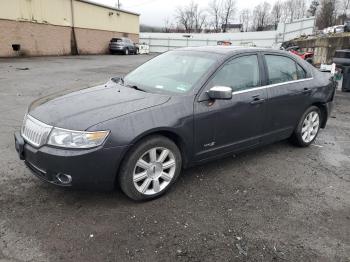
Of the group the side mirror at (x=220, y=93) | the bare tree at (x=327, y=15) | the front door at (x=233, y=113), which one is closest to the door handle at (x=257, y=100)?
the front door at (x=233, y=113)

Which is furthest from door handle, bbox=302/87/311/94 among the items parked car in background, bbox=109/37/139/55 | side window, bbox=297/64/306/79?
parked car in background, bbox=109/37/139/55

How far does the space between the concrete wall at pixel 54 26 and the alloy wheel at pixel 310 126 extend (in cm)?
2267

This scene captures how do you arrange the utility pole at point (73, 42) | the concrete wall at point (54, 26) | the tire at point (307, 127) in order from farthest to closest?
the utility pole at point (73, 42), the concrete wall at point (54, 26), the tire at point (307, 127)

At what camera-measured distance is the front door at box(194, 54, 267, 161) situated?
3.78 metres

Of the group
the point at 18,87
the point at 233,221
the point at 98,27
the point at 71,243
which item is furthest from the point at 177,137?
the point at 98,27

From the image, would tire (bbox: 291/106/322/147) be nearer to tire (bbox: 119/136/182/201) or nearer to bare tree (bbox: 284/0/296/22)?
tire (bbox: 119/136/182/201)

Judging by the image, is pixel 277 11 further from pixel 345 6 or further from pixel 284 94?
pixel 284 94

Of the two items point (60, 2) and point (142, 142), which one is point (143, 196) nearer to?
point (142, 142)

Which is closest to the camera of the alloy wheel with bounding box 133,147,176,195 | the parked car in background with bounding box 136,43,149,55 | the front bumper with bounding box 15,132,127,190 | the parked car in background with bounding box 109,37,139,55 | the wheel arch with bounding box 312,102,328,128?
the front bumper with bounding box 15,132,127,190

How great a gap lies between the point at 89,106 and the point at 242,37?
4169 cm

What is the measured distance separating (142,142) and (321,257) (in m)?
1.87

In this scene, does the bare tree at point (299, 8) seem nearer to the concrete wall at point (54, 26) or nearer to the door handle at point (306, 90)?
the concrete wall at point (54, 26)

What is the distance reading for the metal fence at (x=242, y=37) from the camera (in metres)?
37.5

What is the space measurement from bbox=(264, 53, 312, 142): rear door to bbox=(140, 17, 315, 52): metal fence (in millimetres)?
30665
